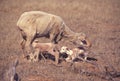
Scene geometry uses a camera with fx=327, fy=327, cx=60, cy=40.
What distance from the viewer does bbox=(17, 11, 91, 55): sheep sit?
8914 millimetres

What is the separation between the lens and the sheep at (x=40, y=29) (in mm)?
8914

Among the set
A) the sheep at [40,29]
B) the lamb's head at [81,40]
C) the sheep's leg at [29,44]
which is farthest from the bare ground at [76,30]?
the sheep at [40,29]

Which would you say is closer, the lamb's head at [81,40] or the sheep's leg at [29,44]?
the sheep's leg at [29,44]

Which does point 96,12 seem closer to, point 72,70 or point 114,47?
point 114,47

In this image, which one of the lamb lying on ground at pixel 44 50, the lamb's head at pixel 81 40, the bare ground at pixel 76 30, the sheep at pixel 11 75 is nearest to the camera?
the sheep at pixel 11 75

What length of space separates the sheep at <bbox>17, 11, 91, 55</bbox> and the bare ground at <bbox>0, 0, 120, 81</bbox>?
0.58 m

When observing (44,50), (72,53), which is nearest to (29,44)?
(44,50)

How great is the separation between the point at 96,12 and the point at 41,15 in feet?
22.2

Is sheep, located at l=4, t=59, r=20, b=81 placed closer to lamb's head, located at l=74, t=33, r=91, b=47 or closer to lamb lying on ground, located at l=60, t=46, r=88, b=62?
lamb lying on ground, located at l=60, t=46, r=88, b=62

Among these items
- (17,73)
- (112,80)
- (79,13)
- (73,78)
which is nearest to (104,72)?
(112,80)

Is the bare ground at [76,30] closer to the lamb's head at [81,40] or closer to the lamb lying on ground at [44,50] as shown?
the lamb lying on ground at [44,50]

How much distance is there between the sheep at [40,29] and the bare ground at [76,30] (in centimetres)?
58

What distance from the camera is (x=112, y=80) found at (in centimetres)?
800

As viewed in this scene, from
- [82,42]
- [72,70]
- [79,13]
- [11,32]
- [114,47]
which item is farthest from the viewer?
[79,13]
